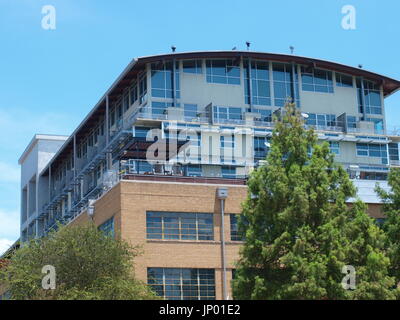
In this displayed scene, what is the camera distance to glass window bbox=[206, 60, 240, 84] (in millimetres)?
59531

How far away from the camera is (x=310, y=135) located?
31297 millimetres

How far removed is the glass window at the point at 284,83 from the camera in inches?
2421

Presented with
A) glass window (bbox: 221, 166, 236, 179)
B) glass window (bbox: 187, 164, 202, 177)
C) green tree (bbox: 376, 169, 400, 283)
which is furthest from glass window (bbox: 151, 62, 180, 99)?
green tree (bbox: 376, 169, 400, 283)

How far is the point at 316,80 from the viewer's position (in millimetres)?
63188

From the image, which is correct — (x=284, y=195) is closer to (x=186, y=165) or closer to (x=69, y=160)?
(x=186, y=165)

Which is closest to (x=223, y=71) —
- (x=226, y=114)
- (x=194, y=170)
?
(x=226, y=114)

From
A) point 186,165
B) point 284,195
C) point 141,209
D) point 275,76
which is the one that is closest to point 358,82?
point 275,76

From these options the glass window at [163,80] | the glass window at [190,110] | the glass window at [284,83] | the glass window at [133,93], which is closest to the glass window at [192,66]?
the glass window at [163,80]

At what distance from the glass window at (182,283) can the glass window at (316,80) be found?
27.8m

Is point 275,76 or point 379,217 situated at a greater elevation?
point 275,76

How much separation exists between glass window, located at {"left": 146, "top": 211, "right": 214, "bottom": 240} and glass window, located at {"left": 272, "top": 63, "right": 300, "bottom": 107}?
23.7m

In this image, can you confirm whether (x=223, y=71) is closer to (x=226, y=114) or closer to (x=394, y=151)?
(x=226, y=114)
